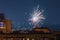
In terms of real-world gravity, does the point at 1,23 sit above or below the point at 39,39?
above

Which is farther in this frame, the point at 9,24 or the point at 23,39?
the point at 9,24

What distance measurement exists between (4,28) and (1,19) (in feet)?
13.5

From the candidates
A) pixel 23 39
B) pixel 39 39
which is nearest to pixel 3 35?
pixel 23 39

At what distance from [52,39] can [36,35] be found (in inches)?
164

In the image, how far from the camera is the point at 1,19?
8275 cm

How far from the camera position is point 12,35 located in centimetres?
5503

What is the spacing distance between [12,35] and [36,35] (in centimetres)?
592

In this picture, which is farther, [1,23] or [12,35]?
[1,23]

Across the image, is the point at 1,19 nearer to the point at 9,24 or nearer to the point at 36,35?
the point at 9,24

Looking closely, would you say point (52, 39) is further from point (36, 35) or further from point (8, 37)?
point (8, 37)

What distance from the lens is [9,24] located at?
272 ft

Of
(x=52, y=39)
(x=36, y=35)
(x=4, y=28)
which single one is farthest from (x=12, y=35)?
(x=4, y=28)

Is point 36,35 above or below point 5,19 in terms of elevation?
below

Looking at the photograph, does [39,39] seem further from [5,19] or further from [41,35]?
[5,19]
